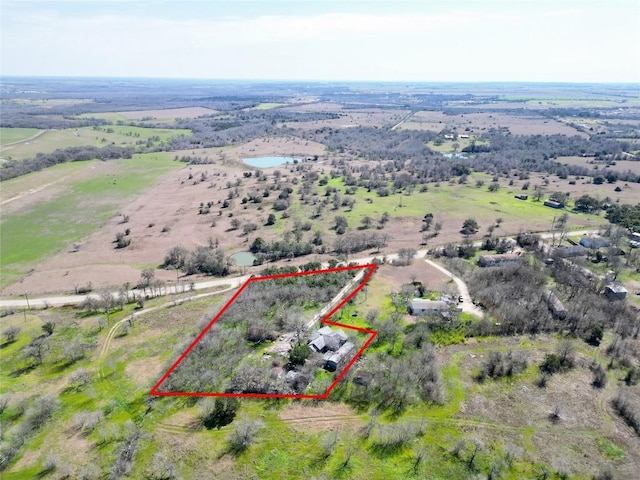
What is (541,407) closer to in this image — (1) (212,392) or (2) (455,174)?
(1) (212,392)

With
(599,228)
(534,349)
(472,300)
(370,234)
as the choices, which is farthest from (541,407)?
(599,228)

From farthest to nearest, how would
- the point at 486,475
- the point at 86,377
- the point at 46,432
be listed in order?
1. the point at 86,377
2. the point at 46,432
3. the point at 486,475

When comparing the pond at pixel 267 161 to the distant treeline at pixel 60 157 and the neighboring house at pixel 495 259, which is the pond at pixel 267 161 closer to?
the distant treeline at pixel 60 157

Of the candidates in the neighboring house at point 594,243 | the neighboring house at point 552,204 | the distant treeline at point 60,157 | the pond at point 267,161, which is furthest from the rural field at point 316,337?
the pond at point 267,161

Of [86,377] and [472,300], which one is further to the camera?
[472,300]

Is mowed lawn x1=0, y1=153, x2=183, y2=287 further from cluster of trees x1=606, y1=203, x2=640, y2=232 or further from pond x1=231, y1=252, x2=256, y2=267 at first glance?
cluster of trees x1=606, y1=203, x2=640, y2=232

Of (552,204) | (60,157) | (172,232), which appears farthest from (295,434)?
(60,157)
